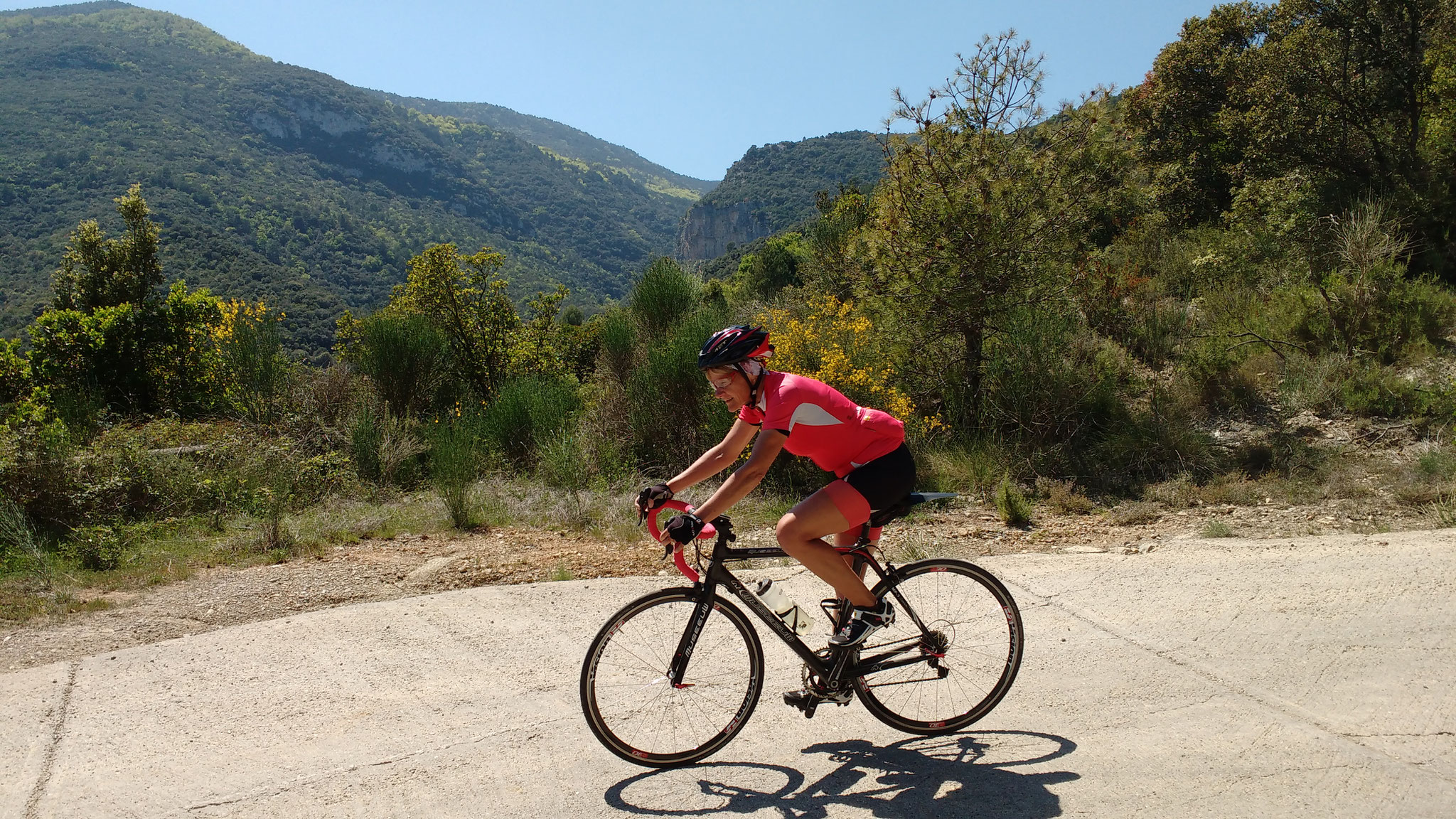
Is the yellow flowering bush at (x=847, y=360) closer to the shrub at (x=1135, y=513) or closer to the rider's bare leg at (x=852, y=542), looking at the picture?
the shrub at (x=1135, y=513)

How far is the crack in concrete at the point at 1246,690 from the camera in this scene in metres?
3.47

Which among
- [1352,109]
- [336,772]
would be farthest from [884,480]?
[1352,109]

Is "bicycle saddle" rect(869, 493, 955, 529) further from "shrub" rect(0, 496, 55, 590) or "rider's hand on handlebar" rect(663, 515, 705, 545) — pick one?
"shrub" rect(0, 496, 55, 590)

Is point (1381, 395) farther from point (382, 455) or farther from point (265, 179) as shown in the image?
point (265, 179)

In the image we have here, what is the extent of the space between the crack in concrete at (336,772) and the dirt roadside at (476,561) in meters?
2.30

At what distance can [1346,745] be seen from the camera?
3547 mm

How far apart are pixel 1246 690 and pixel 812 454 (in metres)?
2.47

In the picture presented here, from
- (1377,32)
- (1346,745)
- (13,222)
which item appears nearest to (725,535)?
(1346,745)

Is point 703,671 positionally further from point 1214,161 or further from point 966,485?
point 1214,161

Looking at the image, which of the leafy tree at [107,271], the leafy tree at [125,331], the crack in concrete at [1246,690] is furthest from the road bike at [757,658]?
the leafy tree at [107,271]

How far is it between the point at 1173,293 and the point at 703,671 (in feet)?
44.0

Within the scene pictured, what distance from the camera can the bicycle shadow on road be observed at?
128 inches

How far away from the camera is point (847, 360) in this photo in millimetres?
9602

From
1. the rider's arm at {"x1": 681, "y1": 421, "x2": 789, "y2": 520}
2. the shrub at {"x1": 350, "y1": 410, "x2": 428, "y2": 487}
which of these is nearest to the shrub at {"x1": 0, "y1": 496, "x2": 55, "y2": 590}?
the shrub at {"x1": 350, "y1": 410, "x2": 428, "y2": 487}
